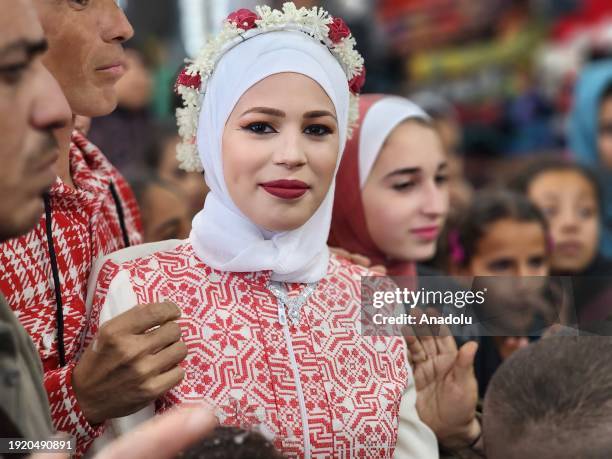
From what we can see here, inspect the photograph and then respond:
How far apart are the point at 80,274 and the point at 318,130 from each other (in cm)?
54

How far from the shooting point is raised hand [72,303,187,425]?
1.72 metres

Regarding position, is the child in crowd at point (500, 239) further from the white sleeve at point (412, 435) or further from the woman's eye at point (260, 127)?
the woman's eye at point (260, 127)

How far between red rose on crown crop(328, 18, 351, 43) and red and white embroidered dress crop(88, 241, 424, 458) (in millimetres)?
499

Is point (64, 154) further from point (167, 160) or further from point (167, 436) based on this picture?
point (167, 160)

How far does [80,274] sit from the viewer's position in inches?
77.5

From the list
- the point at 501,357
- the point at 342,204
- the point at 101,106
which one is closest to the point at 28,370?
the point at 101,106

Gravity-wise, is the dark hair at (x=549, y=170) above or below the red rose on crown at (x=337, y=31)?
above

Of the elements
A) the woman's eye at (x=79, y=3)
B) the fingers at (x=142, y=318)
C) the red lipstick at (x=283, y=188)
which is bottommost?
the fingers at (x=142, y=318)

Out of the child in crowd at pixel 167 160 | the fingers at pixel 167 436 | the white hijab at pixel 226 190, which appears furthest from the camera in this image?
the child in crowd at pixel 167 160

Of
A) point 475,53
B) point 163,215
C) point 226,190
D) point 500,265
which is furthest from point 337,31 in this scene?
point 475,53

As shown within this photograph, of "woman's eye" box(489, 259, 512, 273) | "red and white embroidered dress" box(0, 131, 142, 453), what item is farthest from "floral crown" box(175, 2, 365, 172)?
"woman's eye" box(489, 259, 512, 273)

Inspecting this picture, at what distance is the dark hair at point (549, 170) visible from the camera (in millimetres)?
4176

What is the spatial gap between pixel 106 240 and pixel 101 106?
11.2 inches

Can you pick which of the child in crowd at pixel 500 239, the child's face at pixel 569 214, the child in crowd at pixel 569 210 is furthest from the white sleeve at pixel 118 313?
the child's face at pixel 569 214
